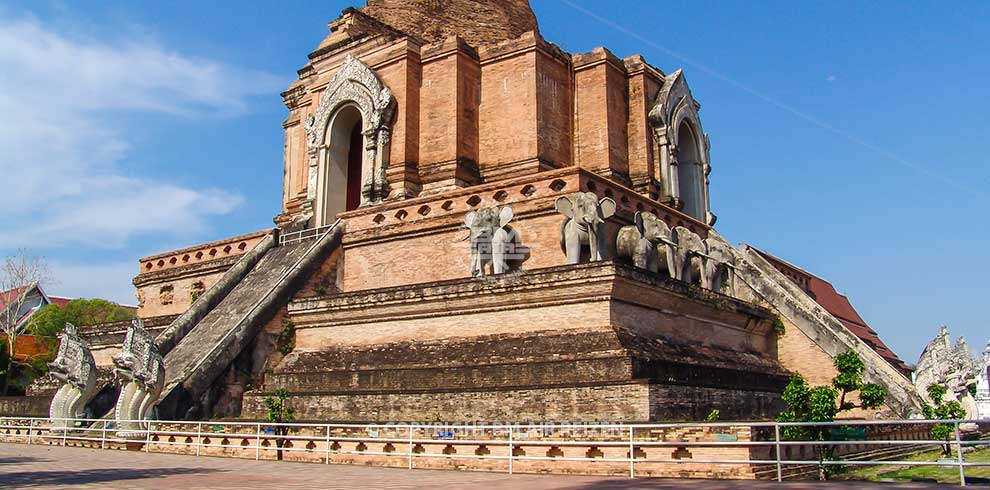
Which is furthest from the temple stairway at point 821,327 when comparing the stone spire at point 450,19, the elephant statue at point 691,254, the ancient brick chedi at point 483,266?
the stone spire at point 450,19

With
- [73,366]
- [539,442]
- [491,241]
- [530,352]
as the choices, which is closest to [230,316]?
[73,366]

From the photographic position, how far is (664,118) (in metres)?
22.8

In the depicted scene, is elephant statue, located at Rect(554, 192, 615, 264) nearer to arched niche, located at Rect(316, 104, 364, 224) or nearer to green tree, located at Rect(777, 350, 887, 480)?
green tree, located at Rect(777, 350, 887, 480)

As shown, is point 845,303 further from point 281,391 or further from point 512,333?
point 281,391

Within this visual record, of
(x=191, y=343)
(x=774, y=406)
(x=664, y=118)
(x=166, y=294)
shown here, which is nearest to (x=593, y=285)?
(x=774, y=406)

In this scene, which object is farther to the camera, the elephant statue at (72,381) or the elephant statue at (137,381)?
the elephant statue at (72,381)

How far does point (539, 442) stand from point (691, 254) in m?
8.31

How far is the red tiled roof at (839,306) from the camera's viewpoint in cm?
2462

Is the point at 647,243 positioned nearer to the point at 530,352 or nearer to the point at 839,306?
the point at 530,352

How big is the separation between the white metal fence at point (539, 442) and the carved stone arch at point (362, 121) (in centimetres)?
837

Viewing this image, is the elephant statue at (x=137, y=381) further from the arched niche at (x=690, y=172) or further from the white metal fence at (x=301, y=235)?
the arched niche at (x=690, y=172)

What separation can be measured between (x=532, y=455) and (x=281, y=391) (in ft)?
19.0

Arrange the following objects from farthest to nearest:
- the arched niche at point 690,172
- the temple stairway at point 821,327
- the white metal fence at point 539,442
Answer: the arched niche at point 690,172 < the temple stairway at point 821,327 < the white metal fence at point 539,442

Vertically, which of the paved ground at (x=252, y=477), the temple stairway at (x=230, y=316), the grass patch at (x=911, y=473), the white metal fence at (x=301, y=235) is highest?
the white metal fence at (x=301, y=235)
